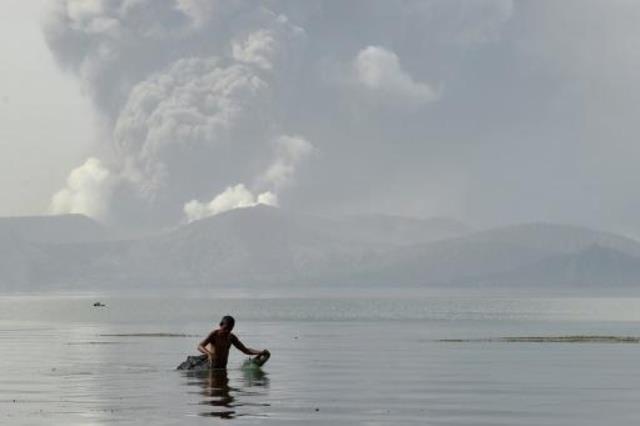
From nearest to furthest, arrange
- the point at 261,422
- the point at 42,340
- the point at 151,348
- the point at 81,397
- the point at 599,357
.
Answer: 1. the point at 261,422
2. the point at 81,397
3. the point at 599,357
4. the point at 151,348
5. the point at 42,340

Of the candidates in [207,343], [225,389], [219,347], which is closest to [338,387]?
[225,389]

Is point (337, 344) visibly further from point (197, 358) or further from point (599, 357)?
point (197, 358)

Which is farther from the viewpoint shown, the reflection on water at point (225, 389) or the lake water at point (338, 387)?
the reflection on water at point (225, 389)

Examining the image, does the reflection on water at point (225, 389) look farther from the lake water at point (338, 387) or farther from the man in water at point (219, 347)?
the man in water at point (219, 347)

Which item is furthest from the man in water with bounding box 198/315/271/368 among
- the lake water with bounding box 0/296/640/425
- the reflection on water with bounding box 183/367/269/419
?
the lake water with bounding box 0/296/640/425

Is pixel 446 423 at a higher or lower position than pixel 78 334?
lower

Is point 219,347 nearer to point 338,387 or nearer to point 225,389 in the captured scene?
point 338,387

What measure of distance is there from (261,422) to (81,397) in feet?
29.5

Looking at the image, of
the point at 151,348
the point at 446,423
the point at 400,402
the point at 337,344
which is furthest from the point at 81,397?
the point at 337,344

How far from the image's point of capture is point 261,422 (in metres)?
28.8

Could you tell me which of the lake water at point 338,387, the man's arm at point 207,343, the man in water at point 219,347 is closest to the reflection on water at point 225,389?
the lake water at point 338,387

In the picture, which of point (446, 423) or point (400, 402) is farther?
point (400, 402)

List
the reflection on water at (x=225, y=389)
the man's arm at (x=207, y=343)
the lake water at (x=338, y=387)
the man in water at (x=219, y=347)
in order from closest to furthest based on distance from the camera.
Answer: the lake water at (x=338, y=387), the reflection on water at (x=225, y=389), the man in water at (x=219, y=347), the man's arm at (x=207, y=343)

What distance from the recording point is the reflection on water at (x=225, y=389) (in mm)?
31459
